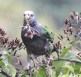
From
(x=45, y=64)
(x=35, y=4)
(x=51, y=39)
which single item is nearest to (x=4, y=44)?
(x=45, y=64)

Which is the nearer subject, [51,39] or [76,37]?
[76,37]

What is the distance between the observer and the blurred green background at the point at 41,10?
22.0 m

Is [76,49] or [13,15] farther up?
[76,49]

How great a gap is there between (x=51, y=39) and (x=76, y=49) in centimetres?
57

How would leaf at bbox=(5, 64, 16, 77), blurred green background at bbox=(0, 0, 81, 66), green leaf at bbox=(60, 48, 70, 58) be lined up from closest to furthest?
leaf at bbox=(5, 64, 16, 77) < green leaf at bbox=(60, 48, 70, 58) < blurred green background at bbox=(0, 0, 81, 66)

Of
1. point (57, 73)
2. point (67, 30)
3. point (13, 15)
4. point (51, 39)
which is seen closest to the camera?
point (57, 73)

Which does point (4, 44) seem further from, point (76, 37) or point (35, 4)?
point (35, 4)

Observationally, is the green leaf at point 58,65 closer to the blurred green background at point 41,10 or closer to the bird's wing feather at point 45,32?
the bird's wing feather at point 45,32

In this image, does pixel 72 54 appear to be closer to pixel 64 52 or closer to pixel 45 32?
pixel 64 52

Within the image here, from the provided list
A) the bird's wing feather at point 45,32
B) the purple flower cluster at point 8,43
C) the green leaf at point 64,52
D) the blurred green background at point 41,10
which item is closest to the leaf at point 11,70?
the purple flower cluster at point 8,43

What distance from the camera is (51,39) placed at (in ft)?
13.7

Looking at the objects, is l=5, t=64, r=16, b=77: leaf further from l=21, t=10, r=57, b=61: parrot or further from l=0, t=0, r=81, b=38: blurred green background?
l=0, t=0, r=81, b=38: blurred green background

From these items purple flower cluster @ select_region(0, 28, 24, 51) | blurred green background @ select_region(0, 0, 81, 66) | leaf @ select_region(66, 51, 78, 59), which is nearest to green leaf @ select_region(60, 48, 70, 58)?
leaf @ select_region(66, 51, 78, 59)

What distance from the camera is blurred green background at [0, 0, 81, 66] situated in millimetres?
22022
